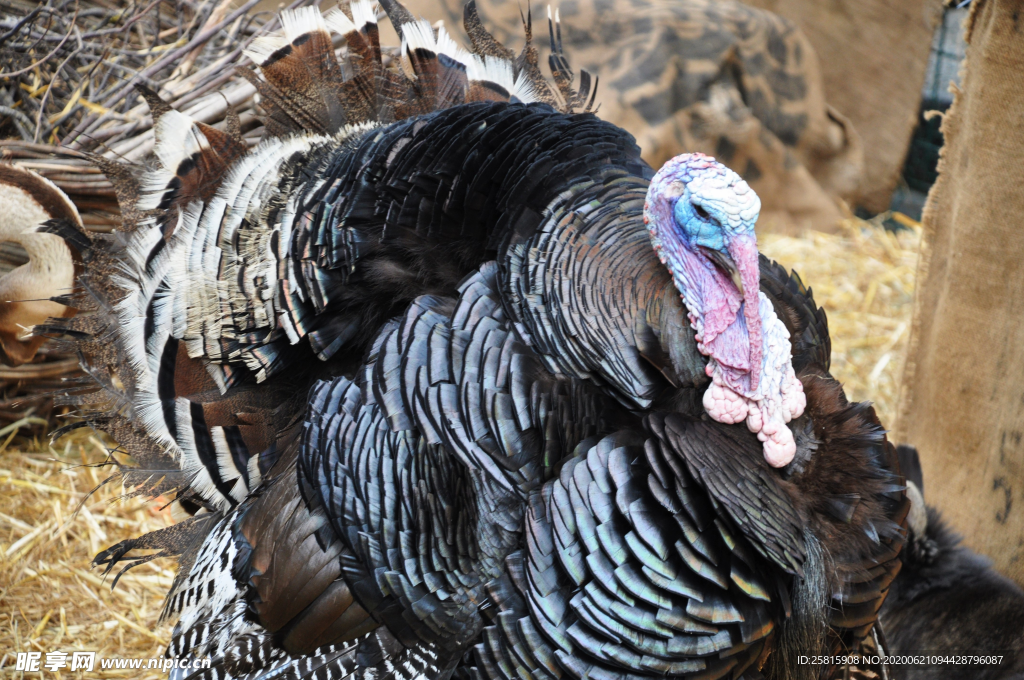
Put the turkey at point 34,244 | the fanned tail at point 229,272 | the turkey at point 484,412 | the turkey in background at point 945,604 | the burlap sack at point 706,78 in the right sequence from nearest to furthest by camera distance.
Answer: the turkey at point 484,412 → the fanned tail at point 229,272 → the turkey in background at point 945,604 → the turkey at point 34,244 → the burlap sack at point 706,78

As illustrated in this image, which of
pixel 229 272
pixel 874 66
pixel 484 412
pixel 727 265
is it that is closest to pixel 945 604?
pixel 727 265

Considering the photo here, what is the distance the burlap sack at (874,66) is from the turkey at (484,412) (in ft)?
13.0

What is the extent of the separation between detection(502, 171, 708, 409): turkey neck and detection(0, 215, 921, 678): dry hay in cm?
161

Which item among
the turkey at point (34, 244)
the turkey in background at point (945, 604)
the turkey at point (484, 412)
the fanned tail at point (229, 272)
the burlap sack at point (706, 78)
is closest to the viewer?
the turkey at point (484, 412)

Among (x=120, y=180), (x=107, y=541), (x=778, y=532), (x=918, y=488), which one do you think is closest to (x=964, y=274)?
(x=918, y=488)

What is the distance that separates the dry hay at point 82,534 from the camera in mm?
2619

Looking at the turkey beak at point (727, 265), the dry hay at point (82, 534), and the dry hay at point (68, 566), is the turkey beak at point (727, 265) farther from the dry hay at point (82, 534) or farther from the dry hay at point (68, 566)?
the dry hay at point (68, 566)

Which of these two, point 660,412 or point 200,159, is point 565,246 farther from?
point 200,159

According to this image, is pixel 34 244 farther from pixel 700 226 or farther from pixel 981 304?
pixel 981 304

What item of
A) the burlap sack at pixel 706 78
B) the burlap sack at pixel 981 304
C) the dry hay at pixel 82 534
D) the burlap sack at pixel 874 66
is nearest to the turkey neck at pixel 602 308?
the burlap sack at pixel 981 304

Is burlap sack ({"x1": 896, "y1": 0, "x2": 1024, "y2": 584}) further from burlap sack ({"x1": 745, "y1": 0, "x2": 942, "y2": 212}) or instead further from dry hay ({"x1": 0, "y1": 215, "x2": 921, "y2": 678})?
burlap sack ({"x1": 745, "y1": 0, "x2": 942, "y2": 212})

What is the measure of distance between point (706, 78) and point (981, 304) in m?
2.47

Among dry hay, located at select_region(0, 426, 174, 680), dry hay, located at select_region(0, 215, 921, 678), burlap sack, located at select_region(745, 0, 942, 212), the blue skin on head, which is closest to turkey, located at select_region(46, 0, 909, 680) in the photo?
the blue skin on head

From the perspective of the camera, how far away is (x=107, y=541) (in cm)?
296
